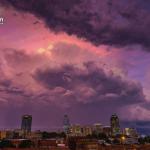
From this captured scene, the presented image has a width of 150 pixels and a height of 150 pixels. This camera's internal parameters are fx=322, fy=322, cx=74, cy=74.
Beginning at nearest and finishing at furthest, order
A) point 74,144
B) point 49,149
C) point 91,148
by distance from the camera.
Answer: point 49,149 < point 91,148 < point 74,144

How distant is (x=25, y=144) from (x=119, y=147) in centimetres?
4555

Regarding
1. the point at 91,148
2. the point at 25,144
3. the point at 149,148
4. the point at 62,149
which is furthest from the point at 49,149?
the point at 149,148

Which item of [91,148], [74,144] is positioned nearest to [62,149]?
[91,148]

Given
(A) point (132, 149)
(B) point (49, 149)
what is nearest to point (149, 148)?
(A) point (132, 149)

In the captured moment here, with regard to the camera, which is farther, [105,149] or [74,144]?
[74,144]

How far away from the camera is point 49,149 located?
412 feet

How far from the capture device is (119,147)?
143 metres

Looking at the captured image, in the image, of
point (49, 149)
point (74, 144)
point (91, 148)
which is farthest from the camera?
point (74, 144)

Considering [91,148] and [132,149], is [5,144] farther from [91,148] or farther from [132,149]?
[132,149]

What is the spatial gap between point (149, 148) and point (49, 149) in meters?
47.8

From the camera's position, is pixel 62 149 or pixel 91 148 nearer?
pixel 62 149

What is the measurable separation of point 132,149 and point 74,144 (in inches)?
1095

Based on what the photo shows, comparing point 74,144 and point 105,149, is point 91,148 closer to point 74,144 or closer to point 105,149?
point 105,149

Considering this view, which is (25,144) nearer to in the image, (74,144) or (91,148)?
(74,144)
